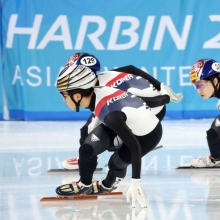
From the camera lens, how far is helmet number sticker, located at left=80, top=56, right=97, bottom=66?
4.73 metres

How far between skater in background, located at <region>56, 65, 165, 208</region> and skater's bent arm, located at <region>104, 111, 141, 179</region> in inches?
0.9

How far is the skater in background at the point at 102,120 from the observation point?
4.32 meters

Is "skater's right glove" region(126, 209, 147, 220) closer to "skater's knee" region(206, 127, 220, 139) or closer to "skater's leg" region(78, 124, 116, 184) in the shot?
"skater's leg" region(78, 124, 116, 184)

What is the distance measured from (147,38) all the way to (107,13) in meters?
0.69

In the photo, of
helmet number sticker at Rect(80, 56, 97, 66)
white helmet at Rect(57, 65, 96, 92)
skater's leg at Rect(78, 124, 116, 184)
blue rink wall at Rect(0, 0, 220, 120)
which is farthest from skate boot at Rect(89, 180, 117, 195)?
blue rink wall at Rect(0, 0, 220, 120)

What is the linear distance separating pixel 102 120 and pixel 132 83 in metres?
0.94

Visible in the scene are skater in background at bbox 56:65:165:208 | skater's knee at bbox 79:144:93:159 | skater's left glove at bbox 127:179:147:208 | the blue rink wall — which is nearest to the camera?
skater's left glove at bbox 127:179:147:208

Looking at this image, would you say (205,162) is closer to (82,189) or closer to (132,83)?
(132,83)

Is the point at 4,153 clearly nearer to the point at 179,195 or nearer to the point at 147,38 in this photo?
the point at 179,195

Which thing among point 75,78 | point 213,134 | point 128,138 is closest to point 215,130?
point 213,134

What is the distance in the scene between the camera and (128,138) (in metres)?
4.01

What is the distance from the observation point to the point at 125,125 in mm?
4070

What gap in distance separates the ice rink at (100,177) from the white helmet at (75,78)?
74 cm

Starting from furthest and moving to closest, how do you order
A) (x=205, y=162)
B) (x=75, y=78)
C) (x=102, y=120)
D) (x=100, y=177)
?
1. (x=205, y=162)
2. (x=100, y=177)
3. (x=75, y=78)
4. (x=102, y=120)
